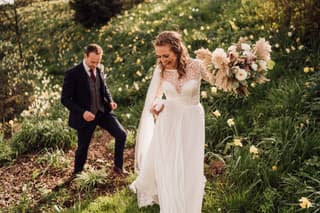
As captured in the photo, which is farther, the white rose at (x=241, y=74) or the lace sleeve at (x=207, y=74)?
the lace sleeve at (x=207, y=74)

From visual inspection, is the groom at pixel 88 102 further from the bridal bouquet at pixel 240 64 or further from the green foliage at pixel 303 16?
the green foliage at pixel 303 16

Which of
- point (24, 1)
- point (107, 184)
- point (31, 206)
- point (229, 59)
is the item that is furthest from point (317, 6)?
point (24, 1)

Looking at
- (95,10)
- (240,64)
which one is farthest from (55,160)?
(95,10)

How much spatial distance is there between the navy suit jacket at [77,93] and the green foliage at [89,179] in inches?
26.7

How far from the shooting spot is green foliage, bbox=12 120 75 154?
6.48m

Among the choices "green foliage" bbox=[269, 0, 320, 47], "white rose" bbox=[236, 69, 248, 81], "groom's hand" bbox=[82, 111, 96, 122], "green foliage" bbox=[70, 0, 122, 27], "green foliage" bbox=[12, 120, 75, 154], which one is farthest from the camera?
"green foliage" bbox=[70, 0, 122, 27]

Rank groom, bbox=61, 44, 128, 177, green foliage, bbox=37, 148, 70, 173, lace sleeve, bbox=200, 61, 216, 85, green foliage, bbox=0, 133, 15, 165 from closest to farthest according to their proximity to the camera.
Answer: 1. lace sleeve, bbox=200, 61, 216, 85
2. groom, bbox=61, 44, 128, 177
3. green foliage, bbox=37, 148, 70, 173
4. green foliage, bbox=0, 133, 15, 165

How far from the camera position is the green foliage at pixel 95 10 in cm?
1235

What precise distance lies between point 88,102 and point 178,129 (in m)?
1.60

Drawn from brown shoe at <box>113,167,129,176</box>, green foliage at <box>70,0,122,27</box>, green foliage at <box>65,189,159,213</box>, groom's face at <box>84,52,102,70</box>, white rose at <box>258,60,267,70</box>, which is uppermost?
green foliage at <box>70,0,122,27</box>

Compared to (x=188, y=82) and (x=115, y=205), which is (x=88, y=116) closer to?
(x=115, y=205)

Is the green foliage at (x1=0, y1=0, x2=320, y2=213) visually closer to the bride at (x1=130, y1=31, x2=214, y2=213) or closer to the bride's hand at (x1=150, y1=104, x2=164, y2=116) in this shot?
the bride at (x1=130, y1=31, x2=214, y2=213)

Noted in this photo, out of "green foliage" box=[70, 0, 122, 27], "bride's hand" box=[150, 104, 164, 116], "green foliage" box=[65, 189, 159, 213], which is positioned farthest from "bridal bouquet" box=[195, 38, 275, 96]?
"green foliage" box=[70, 0, 122, 27]

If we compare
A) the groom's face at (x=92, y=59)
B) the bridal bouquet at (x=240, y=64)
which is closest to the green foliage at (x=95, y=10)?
the groom's face at (x=92, y=59)
